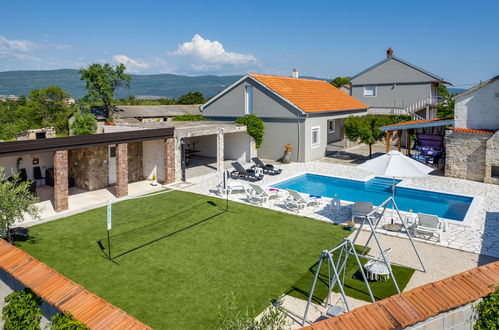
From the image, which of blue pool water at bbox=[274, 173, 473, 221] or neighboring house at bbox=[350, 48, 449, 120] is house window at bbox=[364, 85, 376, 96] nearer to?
neighboring house at bbox=[350, 48, 449, 120]

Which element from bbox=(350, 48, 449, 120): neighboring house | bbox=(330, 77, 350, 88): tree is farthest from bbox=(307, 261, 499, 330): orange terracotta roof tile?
bbox=(330, 77, 350, 88): tree

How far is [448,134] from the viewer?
22.4 m

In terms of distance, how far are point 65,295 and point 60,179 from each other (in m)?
11.9

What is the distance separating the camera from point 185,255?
12016 millimetres

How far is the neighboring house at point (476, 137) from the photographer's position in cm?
2117

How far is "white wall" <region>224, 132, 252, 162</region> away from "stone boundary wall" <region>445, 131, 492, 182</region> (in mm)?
13450

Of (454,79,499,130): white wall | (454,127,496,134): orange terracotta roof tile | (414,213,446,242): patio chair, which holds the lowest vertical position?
(414,213,446,242): patio chair

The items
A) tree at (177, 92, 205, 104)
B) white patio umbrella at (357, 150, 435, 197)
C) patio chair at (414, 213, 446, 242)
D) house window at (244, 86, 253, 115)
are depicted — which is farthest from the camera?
tree at (177, 92, 205, 104)

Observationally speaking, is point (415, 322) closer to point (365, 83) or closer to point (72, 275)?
point (72, 275)

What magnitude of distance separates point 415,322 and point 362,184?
17424 millimetres

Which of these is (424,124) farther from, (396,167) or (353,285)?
(353,285)

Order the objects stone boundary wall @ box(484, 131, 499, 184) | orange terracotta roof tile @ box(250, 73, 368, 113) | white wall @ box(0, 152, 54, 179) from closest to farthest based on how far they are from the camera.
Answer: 1. white wall @ box(0, 152, 54, 179)
2. stone boundary wall @ box(484, 131, 499, 184)
3. orange terracotta roof tile @ box(250, 73, 368, 113)

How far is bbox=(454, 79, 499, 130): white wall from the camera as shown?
71.3 feet

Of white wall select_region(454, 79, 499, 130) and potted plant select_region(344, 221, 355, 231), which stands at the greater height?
white wall select_region(454, 79, 499, 130)
